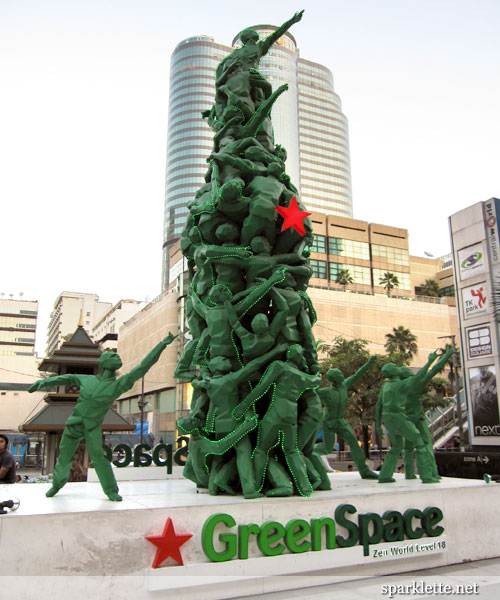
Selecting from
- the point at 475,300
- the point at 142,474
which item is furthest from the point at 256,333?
the point at 475,300

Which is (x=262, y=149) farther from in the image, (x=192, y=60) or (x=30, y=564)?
(x=192, y=60)

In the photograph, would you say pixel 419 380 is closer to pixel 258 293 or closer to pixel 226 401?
pixel 258 293

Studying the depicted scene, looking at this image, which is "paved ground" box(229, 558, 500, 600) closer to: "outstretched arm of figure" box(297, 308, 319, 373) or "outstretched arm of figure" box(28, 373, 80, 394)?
"outstretched arm of figure" box(297, 308, 319, 373)

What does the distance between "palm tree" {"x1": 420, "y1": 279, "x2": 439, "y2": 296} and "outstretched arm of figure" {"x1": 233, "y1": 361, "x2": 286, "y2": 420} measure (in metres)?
81.4

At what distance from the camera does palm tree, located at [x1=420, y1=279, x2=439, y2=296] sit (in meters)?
84.1

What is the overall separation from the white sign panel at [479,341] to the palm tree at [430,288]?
59.4 meters

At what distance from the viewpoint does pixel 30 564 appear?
17.7 feet

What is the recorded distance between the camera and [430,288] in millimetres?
84312

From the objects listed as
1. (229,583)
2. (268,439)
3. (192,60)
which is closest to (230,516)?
(229,583)

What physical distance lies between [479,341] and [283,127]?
9147 centimetres

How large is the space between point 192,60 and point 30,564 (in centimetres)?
11410

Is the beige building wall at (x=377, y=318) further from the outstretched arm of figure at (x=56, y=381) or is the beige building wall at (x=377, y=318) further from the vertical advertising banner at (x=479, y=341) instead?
the outstretched arm of figure at (x=56, y=381)

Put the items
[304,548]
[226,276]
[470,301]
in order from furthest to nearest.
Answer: [470,301]
[226,276]
[304,548]

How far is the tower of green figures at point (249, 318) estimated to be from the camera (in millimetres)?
7746
